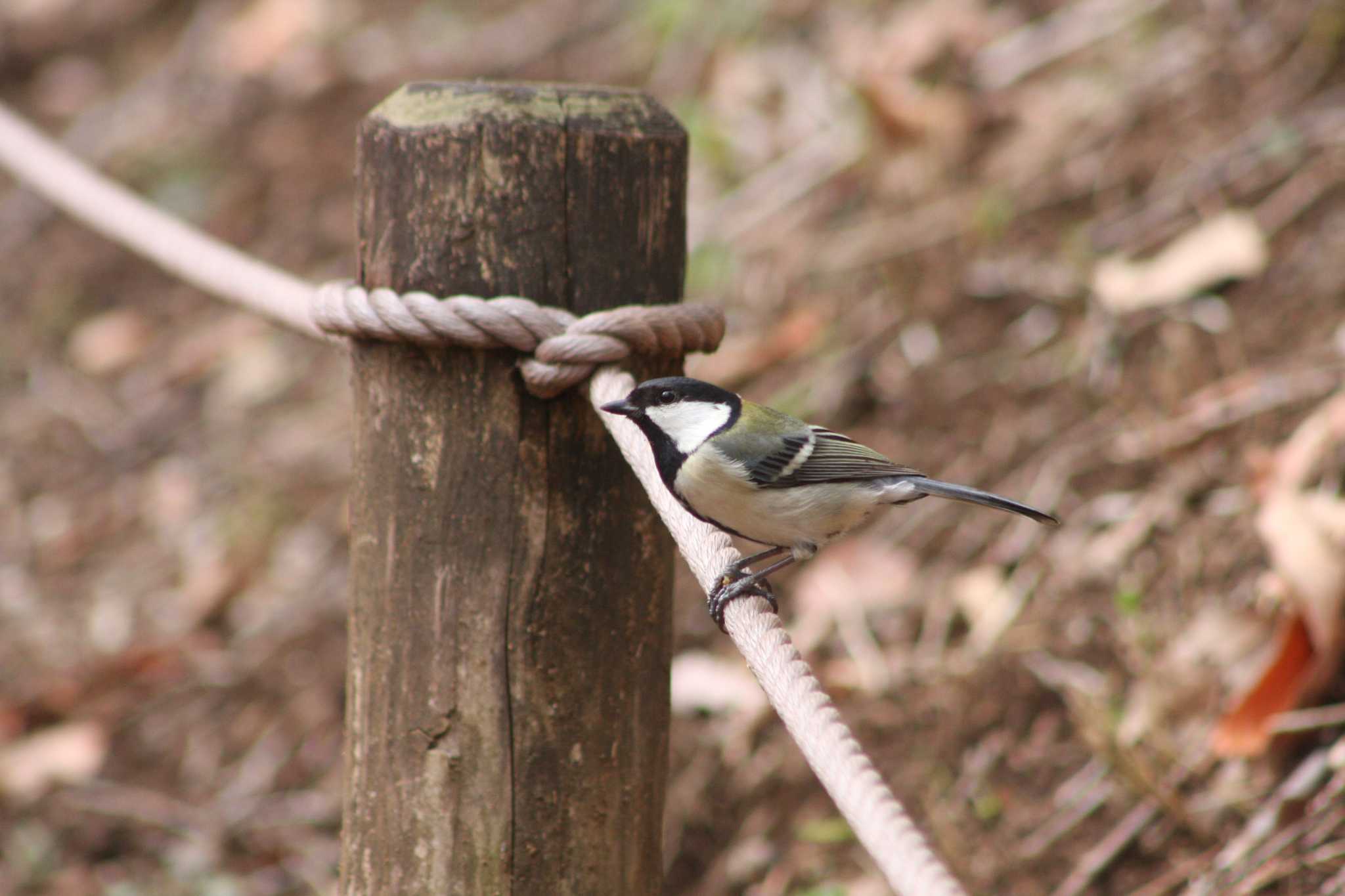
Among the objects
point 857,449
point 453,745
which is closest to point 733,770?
point 857,449

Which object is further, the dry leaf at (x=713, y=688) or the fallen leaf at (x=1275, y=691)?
the dry leaf at (x=713, y=688)

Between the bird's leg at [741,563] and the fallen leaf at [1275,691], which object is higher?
the bird's leg at [741,563]

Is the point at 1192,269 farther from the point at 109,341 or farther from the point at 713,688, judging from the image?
the point at 109,341

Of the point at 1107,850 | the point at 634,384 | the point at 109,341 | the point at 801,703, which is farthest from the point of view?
the point at 109,341

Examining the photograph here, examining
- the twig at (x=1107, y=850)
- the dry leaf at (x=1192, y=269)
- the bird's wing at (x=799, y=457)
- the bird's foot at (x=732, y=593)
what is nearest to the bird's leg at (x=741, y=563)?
the bird's foot at (x=732, y=593)

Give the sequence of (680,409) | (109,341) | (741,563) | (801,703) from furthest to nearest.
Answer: (109,341)
(680,409)
(741,563)
(801,703)

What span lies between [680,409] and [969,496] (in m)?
0.51

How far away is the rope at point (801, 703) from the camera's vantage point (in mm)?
A: 1127

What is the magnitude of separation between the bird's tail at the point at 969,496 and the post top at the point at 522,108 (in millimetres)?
764

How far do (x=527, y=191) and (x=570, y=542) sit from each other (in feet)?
1.57

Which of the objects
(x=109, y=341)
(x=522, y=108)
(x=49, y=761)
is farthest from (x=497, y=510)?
(x=109, y=341)

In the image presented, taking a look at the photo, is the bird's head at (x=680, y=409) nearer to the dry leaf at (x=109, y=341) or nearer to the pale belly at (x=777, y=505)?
the pale belly at (x=777, y=505)

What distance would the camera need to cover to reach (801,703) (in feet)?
4.56

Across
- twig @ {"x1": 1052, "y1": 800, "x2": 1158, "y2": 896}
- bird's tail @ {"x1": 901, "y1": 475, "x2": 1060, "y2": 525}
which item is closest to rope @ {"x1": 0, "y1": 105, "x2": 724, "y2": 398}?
bird's tail @ {"x1": 901, "y1": 475, "x2": 1060, "y2": 525}
